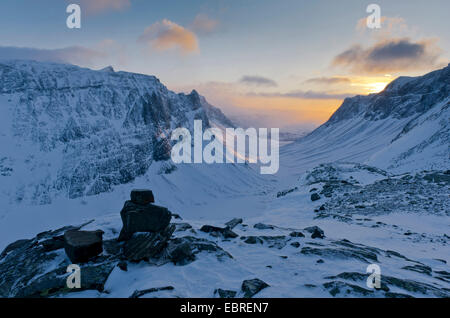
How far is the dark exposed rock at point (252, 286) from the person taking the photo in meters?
8.34

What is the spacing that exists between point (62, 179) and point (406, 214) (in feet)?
352

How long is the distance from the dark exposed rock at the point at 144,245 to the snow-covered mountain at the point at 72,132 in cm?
9597

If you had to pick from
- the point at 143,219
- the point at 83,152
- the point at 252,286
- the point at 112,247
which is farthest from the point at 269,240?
the point at 83,152

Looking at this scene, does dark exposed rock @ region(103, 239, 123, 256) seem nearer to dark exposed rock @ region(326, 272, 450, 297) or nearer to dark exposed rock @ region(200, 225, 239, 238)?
dark exposed rock @ region(200, 225, 239, 238)

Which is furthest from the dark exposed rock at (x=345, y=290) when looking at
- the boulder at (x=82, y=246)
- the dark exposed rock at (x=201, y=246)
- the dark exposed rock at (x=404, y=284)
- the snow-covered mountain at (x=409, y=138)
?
the snow-covered mountain at (x=409, y=138)

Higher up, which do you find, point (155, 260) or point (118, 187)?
point (155, 260)

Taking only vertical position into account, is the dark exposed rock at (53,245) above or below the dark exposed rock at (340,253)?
above

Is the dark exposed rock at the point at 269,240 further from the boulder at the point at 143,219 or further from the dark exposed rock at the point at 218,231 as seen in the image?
the boulder at the point at 143,219

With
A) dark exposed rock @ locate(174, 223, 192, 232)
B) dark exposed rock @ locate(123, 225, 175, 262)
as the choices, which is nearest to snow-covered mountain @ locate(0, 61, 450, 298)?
dark exposed rock @ locate(123, 225, 175, 262)

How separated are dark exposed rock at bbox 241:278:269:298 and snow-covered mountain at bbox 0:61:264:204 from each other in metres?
101

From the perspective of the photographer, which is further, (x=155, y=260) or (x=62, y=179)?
(x=62, y=179)

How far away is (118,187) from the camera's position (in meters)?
106

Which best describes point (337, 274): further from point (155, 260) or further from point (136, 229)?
point (136, 229)
